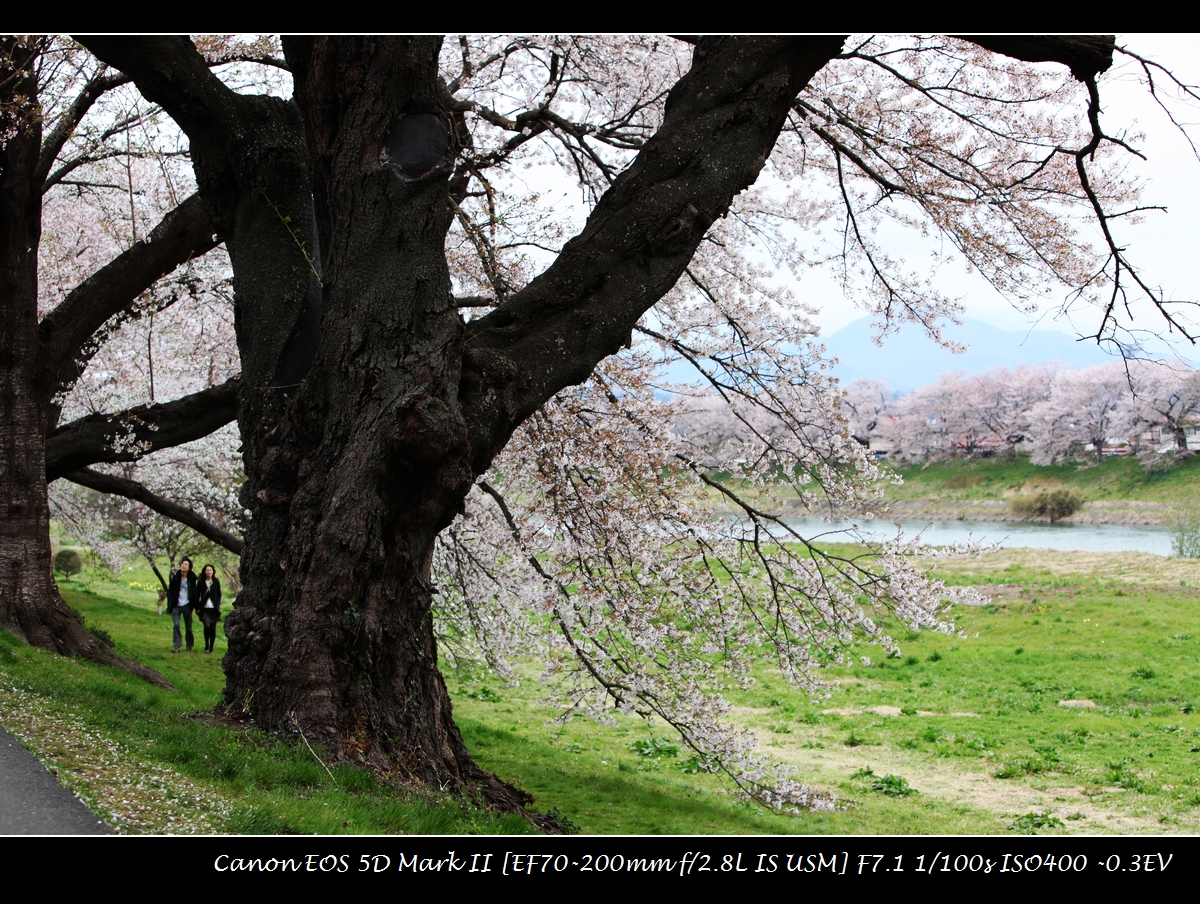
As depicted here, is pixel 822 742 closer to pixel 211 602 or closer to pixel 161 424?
pixel 161 424

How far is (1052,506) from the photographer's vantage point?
40531 mm

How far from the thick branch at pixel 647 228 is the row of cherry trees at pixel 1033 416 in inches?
1494

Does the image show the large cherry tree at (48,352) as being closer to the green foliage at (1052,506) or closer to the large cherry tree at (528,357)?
the large cherry tree at (528,357)

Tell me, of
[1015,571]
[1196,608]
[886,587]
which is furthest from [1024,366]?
[886,587]

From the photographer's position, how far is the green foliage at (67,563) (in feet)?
88.5

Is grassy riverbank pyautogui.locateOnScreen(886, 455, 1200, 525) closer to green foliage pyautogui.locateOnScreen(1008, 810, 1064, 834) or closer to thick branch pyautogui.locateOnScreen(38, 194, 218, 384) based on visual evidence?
green foliage pyautogui.locateOnScreen(1008, 810, 1064, 834)

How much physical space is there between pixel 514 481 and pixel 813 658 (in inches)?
132

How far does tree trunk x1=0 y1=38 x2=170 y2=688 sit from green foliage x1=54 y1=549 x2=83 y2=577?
827 inches

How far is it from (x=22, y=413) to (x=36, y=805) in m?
6.25

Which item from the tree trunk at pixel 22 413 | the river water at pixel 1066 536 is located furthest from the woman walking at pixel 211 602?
the river water at pixel 1066 536

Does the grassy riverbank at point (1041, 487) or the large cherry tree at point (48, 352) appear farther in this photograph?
the grassy riverbank at point (1041, 487)
